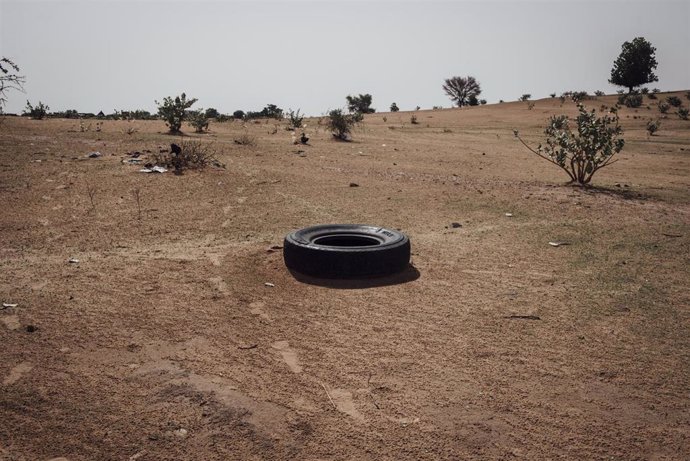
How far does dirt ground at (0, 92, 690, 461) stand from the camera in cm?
280

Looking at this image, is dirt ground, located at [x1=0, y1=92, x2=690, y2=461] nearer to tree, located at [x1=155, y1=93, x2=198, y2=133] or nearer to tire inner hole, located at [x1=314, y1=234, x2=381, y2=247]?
tire inner hole, located at [x1=314, y1=234, x2=381, y2=247]

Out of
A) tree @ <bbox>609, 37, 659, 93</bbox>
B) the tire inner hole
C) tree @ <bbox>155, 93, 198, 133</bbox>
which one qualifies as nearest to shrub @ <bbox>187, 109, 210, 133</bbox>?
tree @ <bbox>155, 93, 198, 133</bbox>

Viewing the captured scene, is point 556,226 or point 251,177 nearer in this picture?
point 556,226

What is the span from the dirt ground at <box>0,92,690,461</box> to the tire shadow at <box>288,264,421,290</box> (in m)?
0.03

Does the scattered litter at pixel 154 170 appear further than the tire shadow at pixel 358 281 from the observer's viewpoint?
Yes

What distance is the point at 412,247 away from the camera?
20.1 feet

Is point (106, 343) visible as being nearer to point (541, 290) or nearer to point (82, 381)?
point (82, 381)

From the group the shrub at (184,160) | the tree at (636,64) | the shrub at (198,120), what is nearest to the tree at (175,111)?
the shrub at (198,120)

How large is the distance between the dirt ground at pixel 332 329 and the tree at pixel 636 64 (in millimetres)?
47480

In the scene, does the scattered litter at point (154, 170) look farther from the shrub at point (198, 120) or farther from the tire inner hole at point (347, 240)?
the shrub at point (198, 120)

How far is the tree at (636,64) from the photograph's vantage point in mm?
48031

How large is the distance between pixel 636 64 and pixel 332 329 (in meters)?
54.2

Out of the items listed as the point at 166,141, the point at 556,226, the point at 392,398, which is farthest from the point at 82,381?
the point at 166,141

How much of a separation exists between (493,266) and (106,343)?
369 centimetres
